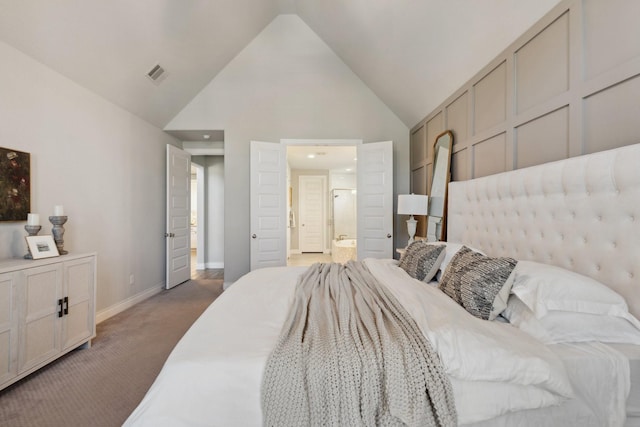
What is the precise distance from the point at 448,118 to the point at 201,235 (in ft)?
16.2

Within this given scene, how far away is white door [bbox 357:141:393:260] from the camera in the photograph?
12.6 ft

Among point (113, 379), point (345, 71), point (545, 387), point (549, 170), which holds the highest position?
point (345, 71)

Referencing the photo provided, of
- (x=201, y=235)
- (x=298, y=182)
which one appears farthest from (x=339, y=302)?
(x=298, y=182)

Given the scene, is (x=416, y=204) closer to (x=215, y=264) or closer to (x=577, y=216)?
(x=577, y=216)

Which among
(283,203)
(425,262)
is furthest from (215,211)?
(425,262)

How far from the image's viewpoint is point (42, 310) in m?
1.95

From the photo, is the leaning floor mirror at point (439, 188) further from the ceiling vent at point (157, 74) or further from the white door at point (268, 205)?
the ceiling vent at point (157, 74)

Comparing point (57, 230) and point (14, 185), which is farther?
point (57, 230)

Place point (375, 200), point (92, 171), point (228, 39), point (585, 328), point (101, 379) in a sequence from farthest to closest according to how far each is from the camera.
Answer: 1. point (375, 200)
2. point (228, 39)
3. point (92, 171)
4. point (101, 379)
5. point (585, 328)

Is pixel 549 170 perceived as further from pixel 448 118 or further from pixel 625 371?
pixel 448 118

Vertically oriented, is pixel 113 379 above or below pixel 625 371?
below

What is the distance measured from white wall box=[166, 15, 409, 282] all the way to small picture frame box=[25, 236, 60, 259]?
6.67ft

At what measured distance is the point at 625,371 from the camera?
104 centimetres

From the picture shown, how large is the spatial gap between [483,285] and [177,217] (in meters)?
4.17
